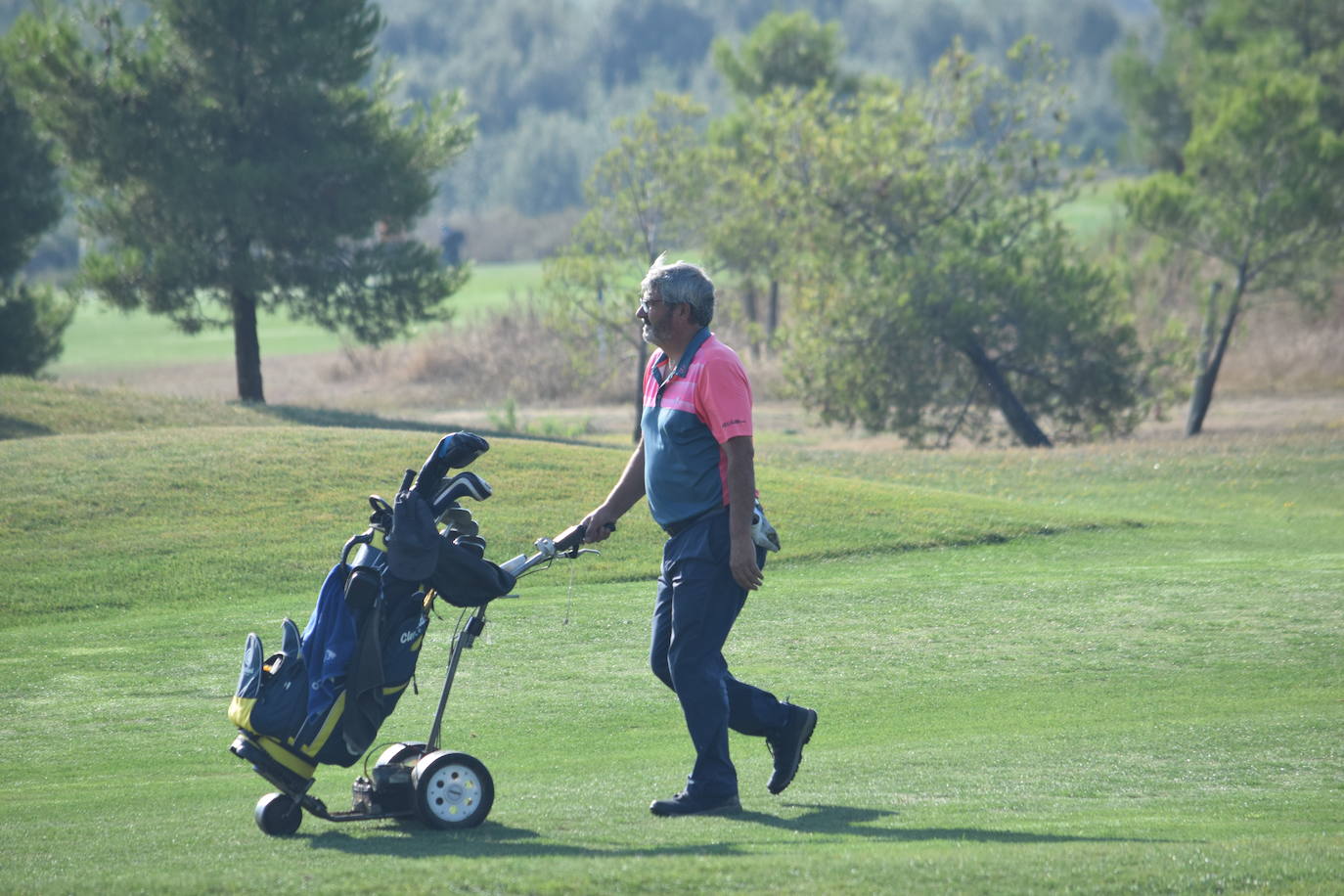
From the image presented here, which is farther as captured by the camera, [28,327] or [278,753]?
[28,327]

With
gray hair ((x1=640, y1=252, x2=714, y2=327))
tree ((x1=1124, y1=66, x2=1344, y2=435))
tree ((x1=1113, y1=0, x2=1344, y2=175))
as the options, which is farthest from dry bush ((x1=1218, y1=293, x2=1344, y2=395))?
gray hair ((x1=640, y1=252, x2=714, y2=327))

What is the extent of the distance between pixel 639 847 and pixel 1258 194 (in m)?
30.0

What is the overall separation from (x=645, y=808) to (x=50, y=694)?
4.91 meters

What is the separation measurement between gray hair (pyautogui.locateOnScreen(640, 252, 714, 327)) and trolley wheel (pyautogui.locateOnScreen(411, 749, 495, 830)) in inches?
75.6

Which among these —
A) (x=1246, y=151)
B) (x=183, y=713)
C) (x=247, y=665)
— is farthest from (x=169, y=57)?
(x=247, y=665)

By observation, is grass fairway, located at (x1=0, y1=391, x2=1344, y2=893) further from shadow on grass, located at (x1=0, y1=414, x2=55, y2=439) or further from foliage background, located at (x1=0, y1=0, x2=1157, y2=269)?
foliage background, located at (x1=0, y1=0, x2=1157, y2=269)

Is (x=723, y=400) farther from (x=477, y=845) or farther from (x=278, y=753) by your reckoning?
(x=278, y=753)

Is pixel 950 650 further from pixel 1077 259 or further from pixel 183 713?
pixel 1077 259

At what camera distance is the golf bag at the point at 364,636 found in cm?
577

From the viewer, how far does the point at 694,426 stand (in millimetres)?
6086

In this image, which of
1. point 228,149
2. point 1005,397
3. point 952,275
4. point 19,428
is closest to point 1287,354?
point 1005,397

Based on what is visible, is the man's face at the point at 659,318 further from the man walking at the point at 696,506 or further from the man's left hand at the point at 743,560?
the man's left hand at the point at 743,560

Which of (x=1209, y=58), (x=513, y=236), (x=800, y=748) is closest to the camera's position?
(x=800, y=748)

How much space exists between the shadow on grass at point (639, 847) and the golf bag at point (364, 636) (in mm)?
371
